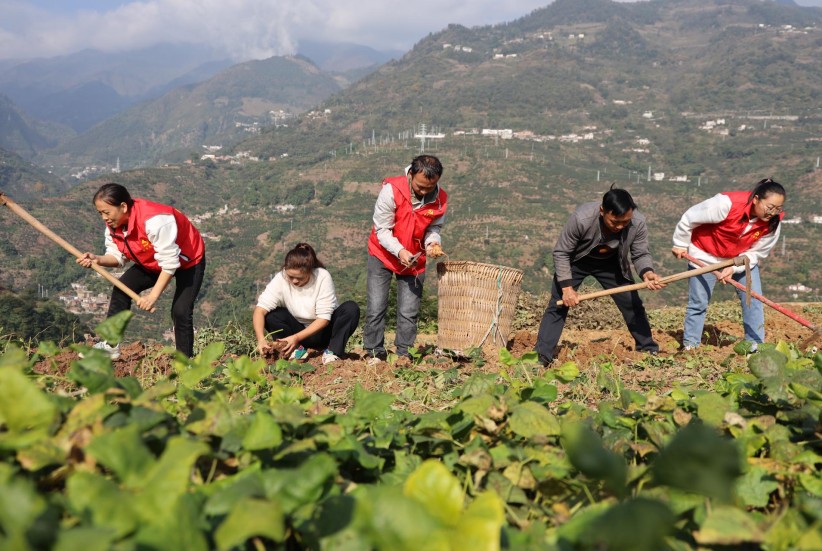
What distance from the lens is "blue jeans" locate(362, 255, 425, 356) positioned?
5113 mm

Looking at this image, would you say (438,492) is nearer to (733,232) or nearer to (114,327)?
(114,327)

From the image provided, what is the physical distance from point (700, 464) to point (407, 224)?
3.91 metres

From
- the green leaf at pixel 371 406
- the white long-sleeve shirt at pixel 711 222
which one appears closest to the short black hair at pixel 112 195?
the green leaf at pixel 371 406

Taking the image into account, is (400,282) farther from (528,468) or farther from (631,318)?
(528,468)

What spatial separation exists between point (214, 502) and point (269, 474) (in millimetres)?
154

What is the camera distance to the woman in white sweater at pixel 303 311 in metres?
4.81

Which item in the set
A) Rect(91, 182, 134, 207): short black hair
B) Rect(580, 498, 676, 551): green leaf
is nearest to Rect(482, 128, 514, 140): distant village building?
Rect(91, 182, 134, 207): short black hair

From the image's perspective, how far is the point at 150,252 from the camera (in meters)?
4.68

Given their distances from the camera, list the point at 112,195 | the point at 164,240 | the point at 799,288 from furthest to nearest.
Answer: the point at 799,288
the point at 164,240
the point at 112,195

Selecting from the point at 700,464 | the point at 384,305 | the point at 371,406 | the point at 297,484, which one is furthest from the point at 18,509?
the point at 384,305

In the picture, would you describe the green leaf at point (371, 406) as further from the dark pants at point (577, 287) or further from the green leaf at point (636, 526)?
the dark pants at point (577, 287)

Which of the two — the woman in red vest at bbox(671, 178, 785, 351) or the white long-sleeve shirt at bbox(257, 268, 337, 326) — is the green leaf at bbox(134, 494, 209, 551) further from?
the woman in red vest at bbox(671, 178, 785, 351)

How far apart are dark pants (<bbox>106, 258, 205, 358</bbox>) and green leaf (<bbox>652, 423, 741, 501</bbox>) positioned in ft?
13.6

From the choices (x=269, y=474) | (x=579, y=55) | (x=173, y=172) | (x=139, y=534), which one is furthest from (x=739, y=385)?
(x=579, y=55)
